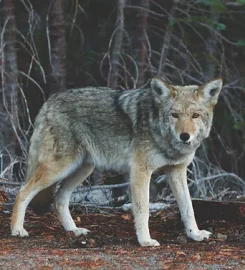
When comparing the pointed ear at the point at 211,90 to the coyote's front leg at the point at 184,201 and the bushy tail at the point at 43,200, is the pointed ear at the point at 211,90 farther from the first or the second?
the bushy tail at the point at 43,200

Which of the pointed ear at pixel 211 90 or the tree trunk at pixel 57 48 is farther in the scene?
the tree trunk at pixel 57 48

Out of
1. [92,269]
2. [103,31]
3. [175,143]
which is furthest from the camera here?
[103,31]

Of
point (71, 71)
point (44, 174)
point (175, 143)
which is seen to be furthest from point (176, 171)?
point (71, 71)

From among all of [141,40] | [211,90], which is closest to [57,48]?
[141,40]

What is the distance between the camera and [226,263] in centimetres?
646

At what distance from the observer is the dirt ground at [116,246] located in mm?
6422

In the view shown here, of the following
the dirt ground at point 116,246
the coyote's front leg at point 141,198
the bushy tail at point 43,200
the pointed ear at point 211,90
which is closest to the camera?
the dirt ground at point 116,246

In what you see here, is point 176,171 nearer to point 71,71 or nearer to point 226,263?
point 226,263

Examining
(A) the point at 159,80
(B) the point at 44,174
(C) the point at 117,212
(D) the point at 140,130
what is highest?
(A) the point at 159,80

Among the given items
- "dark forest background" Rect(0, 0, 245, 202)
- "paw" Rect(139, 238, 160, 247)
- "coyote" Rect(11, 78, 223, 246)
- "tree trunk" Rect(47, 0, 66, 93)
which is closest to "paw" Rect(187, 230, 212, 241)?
"coyote" Rect(11, 78, 223, 246)

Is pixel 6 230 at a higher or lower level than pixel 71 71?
lower

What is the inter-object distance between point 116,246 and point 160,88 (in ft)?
5.14

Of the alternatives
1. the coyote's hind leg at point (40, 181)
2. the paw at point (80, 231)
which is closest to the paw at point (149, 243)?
the paw at point (80, 231)

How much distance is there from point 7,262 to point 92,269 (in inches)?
30.1
